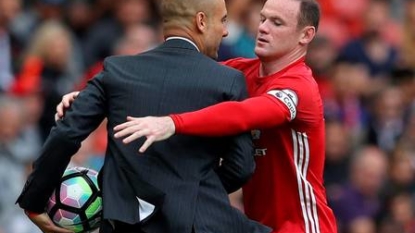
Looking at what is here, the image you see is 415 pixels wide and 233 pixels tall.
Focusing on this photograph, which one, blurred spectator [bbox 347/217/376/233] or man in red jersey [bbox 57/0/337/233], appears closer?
man in red jersey [bbox 57/0/337/233]

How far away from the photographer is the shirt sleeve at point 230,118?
242 inches

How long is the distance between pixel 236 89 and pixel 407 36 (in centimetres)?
882

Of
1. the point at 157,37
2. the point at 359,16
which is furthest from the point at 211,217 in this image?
the point at 359,16

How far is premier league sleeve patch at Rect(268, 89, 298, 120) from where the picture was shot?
21.2 ft

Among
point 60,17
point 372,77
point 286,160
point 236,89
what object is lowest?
point 372,77

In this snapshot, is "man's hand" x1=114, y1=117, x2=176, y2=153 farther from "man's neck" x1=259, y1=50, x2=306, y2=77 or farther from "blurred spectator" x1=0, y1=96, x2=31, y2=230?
"blurred spectator" x1=0, y1=96, x2=31, y2=230

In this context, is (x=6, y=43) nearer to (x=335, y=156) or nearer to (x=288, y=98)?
(x=335, y=156)

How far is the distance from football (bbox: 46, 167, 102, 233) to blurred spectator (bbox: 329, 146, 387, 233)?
5.26m

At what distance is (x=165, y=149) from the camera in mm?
6348

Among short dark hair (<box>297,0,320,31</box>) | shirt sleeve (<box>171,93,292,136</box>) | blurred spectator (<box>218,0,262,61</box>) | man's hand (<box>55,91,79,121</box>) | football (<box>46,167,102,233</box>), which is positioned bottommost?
blurred spectator (<box>218,0,262,61</box>)

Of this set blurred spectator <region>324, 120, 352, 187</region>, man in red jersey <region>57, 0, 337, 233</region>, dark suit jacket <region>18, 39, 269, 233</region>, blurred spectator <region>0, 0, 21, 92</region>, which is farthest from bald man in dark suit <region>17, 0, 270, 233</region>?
blurred spectator <region>324, 120, 352, 187</region>

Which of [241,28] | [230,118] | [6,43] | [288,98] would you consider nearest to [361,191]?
[241,28]

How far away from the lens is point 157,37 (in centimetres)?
1288

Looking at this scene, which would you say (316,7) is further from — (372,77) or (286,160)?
(372,77)
